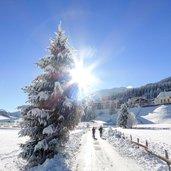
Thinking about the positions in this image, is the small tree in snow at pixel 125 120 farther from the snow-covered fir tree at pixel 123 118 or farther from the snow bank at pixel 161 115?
the snow bank at pixel 161 115

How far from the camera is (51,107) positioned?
2148cm

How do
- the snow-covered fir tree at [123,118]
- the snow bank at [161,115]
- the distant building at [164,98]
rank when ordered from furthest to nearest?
the distant building at [164,98]
the snow bank at [161,115]
the snow-covered fir tree at [123,118]

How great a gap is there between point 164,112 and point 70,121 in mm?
142383

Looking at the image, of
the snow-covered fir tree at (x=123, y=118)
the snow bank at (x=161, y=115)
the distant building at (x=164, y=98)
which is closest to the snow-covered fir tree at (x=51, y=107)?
the snow-covered fir tree at (x=123, y=118)

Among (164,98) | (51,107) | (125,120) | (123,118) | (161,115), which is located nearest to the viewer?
(51,107)

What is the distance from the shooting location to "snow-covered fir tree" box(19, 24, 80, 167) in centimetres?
2052

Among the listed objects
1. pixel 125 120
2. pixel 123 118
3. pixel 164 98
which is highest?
pixel 164 98

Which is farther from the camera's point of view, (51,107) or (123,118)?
(123,118)

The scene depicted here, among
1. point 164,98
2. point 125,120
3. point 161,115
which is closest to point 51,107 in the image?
point 125,120

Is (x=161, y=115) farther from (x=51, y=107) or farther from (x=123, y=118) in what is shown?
(x=51, y=107)

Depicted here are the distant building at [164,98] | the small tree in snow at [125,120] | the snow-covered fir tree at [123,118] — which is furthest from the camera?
the distant building at [164,98]

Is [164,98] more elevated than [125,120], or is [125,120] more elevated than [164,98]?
[164,98]

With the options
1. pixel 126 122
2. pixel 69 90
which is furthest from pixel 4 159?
pixel 126 122

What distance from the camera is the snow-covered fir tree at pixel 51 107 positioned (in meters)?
20.5
